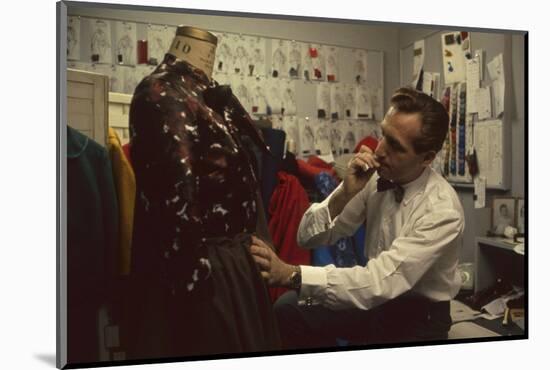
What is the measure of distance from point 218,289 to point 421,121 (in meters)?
1.15

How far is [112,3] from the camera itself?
296cm

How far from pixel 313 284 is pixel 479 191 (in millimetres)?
904

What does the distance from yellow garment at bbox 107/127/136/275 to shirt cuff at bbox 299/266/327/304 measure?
0.74 meters

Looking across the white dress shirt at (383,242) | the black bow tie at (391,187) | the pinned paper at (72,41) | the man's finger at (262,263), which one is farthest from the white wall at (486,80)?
the pinned paper at (72,41)

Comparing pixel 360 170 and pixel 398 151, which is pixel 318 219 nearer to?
pixel 360 170

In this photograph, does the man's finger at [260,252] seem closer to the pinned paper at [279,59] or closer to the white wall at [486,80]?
the pinned paper at [279,59]

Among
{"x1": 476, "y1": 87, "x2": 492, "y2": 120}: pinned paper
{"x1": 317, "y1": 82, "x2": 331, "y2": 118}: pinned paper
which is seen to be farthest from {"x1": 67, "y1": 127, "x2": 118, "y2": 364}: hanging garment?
{"x1": 476, "y1": 87, "x2": 492, "y2": 120}: pinned paper

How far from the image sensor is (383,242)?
326 cm

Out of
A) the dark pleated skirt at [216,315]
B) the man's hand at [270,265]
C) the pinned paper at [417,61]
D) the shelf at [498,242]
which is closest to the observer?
the dark pleated skirt at [216,315]

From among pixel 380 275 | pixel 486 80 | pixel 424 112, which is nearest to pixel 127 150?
pixel 380 275

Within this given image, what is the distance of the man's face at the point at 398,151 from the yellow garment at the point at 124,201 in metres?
1.07

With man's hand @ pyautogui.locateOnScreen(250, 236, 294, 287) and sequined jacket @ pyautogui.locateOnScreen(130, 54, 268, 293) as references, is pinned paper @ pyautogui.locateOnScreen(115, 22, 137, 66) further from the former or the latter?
man's hand @ pyautogui.locateOnScreen(250, 236, 294, 287)

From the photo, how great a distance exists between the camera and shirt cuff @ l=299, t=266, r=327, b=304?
318 centimetres

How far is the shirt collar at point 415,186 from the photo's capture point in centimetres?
327
